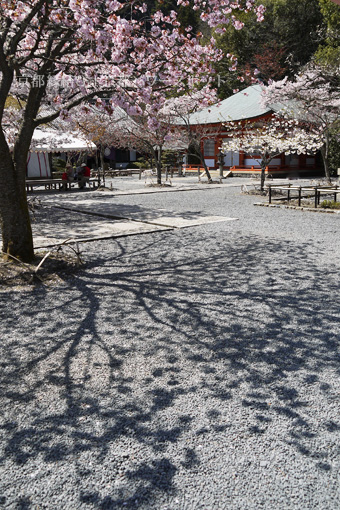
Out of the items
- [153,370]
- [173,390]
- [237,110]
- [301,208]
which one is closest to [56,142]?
[237,110]

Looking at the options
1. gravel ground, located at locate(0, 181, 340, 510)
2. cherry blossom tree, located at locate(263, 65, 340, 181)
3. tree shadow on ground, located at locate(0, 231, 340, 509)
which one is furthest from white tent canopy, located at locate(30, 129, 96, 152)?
tree shadow on ground, located at locate(0, 231, 340, 509)

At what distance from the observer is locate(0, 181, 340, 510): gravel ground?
2.64 m

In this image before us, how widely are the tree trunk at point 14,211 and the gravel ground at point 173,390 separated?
1.16 meters

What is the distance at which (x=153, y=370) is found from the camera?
4086 millimetres

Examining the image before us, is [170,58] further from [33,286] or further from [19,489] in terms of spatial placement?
[19,489]

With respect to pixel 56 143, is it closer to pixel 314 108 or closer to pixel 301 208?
pixel 314 108

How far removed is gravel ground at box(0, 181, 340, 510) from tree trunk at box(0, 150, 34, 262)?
1162mm

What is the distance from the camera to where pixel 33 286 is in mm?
6711

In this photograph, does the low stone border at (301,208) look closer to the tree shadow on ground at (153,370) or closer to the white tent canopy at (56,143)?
the tree shadow on ground at (153,370)

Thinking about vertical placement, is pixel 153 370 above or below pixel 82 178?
below

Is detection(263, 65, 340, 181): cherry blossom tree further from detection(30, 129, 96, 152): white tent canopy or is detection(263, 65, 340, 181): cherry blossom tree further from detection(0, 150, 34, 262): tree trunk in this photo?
detection(0, 150, 34, 262): tree trunk

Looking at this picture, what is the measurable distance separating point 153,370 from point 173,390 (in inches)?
16.1

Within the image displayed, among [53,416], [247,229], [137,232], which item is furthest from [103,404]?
[247,229]

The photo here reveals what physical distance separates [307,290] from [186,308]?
184 centimetres
